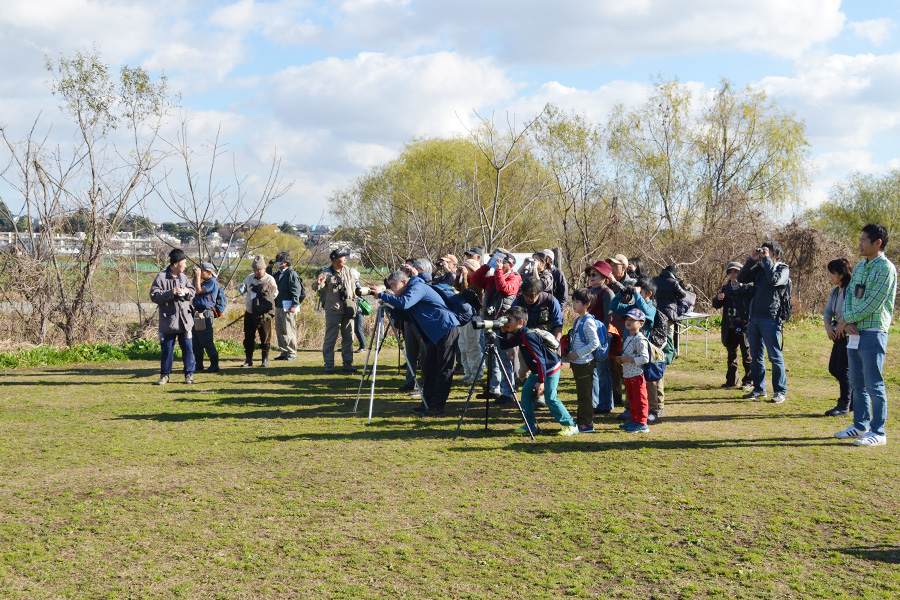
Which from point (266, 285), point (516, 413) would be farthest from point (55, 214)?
point (516, 413)

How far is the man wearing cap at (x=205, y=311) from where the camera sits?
11.6 meters

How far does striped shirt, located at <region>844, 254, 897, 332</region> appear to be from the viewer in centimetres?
654

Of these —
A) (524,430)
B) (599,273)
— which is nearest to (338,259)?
(599,273)

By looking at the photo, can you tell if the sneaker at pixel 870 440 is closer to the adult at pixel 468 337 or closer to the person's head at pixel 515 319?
the person's head at pixel 515 319

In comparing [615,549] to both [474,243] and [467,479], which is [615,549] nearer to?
[467,479]

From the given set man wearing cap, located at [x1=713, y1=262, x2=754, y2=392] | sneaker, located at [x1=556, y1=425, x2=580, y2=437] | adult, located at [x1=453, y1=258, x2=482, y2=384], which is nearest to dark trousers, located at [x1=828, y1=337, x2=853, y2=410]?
man wearing cap, located at [x1=713, y1=262, x2=754, y2=392]

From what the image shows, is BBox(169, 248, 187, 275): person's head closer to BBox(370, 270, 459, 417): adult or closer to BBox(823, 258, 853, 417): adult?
BBox(370, 270, 459, 417): adult

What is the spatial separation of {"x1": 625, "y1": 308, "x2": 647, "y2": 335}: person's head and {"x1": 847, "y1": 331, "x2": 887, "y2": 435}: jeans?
Answer: 194 centimetres

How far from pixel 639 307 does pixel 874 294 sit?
221 centimetres

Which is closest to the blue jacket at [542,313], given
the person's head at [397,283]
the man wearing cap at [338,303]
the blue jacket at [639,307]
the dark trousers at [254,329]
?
the blue jacket at [639,307]

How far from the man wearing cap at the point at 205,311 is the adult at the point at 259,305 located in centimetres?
52

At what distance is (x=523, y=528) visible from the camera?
4836 mm

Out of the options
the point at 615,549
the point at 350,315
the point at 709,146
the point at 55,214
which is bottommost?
the point at 615,549

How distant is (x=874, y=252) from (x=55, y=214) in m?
15.5
